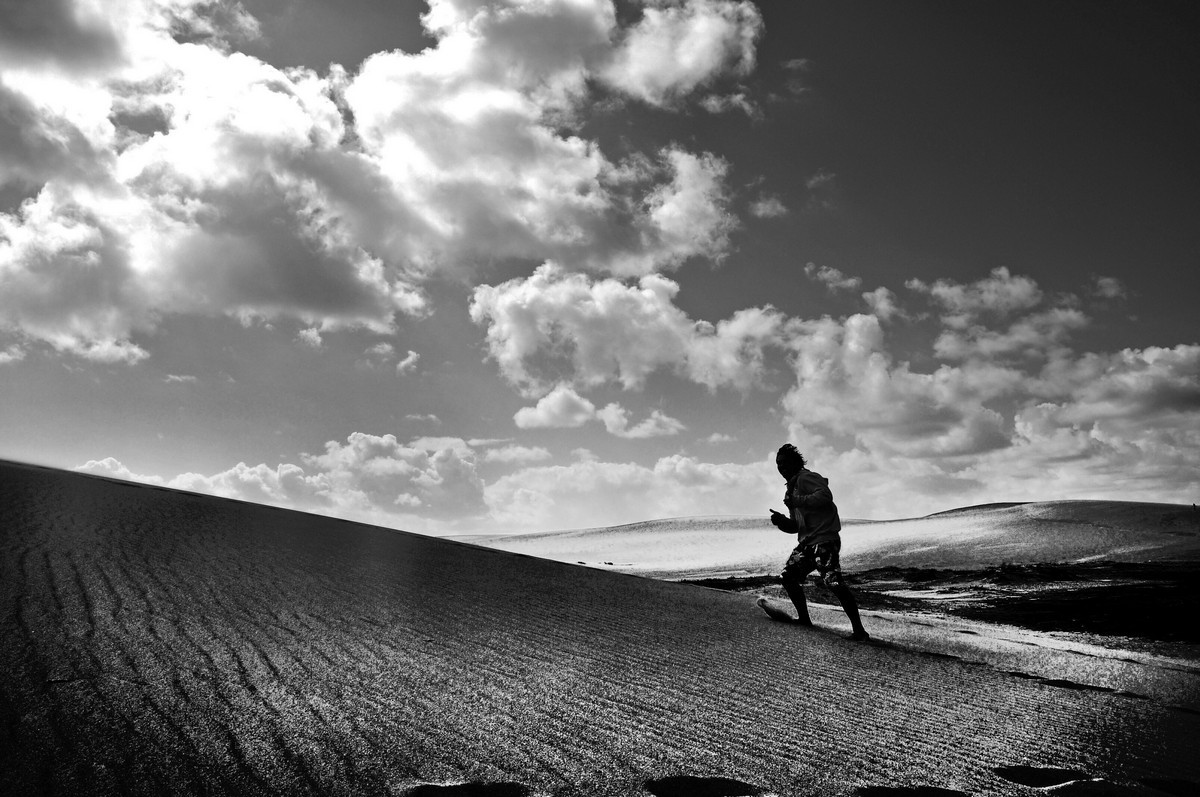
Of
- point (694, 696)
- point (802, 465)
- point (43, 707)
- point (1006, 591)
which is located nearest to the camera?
point (43, 707)

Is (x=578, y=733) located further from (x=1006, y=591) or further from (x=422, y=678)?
(x=1006, y=591)

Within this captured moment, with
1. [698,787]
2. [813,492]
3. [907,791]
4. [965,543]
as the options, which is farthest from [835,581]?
[965,543]

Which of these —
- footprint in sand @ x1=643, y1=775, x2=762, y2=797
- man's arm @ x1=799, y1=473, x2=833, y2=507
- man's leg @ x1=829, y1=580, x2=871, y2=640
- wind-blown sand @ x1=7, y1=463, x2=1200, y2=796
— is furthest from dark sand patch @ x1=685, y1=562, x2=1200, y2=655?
footprint in sand @ x1=643, y1=775, x2=762, y2=797

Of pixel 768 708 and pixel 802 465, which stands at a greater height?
pixel 802 465

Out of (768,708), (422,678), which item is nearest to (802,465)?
(768,708)

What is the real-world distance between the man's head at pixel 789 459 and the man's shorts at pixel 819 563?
62 cm

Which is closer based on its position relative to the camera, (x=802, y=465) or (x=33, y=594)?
(x=33, y=594)

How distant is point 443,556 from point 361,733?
4873 millimetres

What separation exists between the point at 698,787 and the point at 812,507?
4.04m

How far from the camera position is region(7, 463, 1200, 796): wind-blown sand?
1.79 meters

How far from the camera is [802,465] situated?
19.2ft

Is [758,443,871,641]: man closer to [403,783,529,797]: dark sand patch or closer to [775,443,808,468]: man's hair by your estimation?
[775,443,808,468]: man's hair

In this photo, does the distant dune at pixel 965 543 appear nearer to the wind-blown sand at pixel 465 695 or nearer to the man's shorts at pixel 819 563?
the man's shorts at pixel 819 563

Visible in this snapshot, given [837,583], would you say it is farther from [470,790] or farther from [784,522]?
[470,790]
